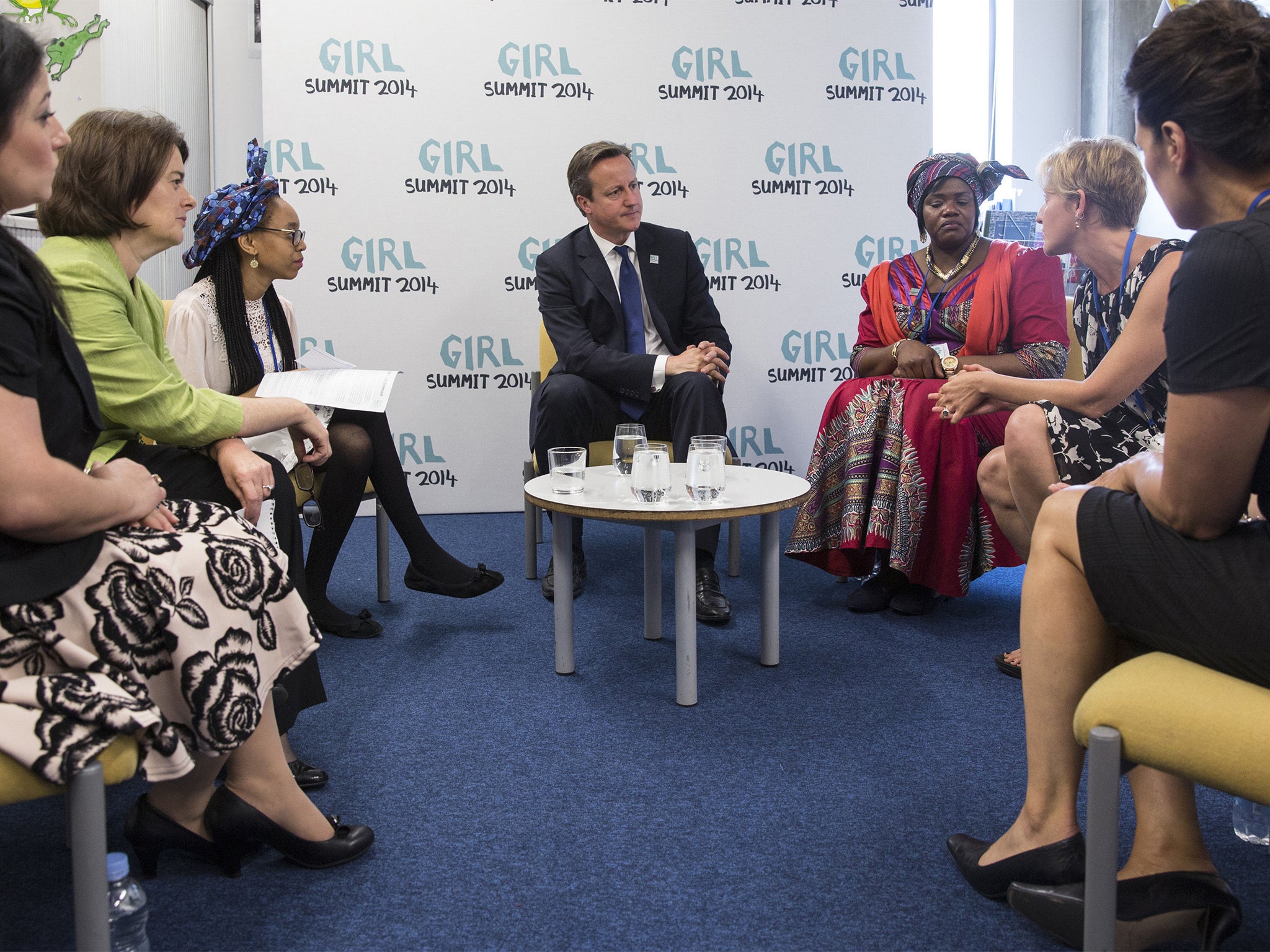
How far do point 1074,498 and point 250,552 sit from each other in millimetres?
1075

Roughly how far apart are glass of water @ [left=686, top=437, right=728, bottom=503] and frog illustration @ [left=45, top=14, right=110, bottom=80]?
2970mm

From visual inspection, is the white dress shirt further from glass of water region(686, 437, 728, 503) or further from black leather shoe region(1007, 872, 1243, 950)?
black leather shoe region(1007, 872, 1243, 950)

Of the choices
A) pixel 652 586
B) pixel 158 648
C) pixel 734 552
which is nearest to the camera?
pixel 158 648

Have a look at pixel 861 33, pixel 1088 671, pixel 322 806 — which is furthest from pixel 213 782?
pixel 861 33

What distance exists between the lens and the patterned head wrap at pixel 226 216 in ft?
7.48

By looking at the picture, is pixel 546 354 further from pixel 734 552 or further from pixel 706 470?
pixel 706 470

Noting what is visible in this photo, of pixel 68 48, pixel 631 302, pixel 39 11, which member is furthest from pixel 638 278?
pixel 39 11

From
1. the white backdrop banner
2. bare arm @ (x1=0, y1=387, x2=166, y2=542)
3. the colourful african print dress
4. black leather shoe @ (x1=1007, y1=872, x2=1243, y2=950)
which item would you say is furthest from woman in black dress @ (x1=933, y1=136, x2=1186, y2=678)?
the white backdrop banner

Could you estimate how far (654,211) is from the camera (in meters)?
4.03

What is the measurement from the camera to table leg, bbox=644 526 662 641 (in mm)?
2480

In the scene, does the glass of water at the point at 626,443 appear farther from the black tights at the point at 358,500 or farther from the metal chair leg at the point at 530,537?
the metal chair leg at the point at 530,537

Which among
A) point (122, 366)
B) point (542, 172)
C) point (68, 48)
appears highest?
point (68, 48)

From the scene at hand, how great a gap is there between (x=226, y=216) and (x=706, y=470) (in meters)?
1.23

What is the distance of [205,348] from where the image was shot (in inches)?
88.3
